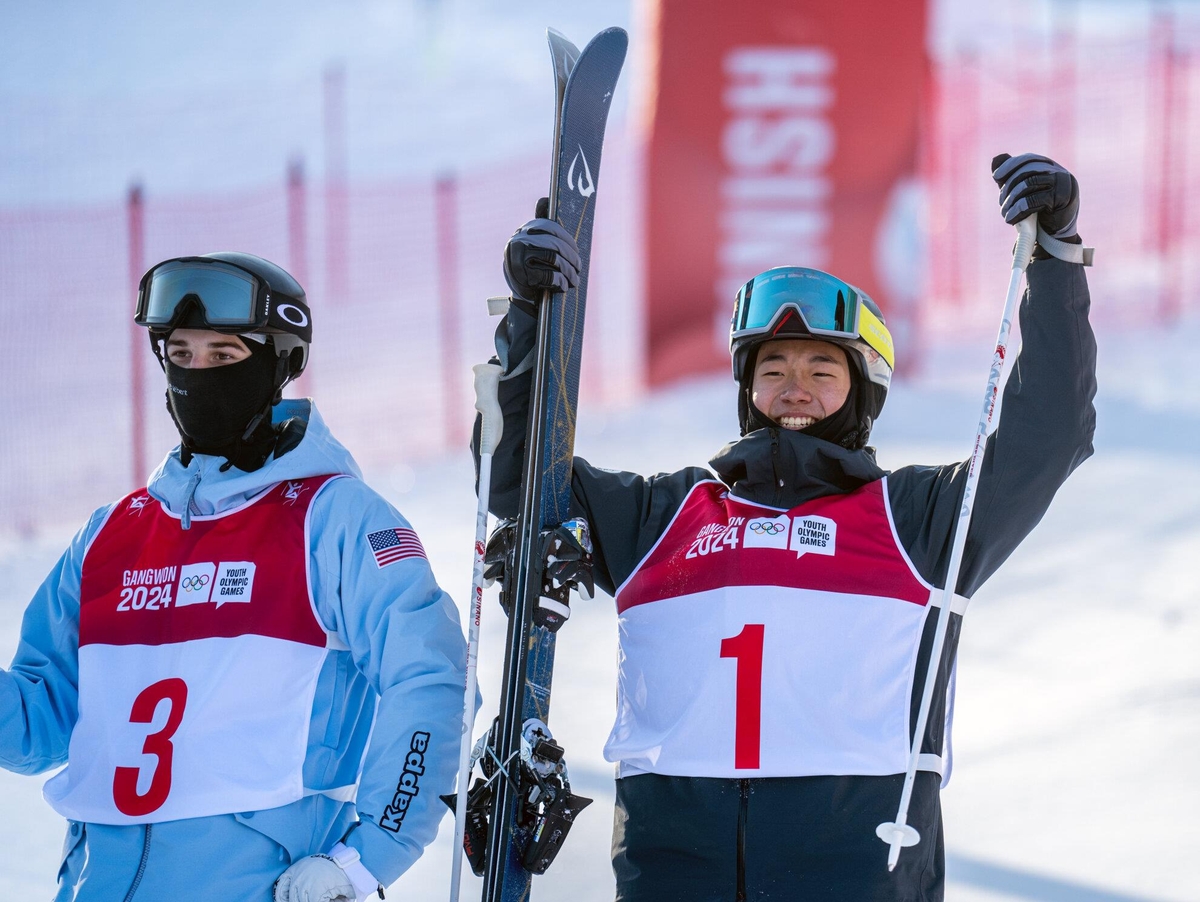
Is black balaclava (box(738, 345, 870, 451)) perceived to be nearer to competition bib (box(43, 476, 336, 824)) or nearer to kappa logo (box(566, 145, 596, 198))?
kappa logo (box(566, 145, 596, 198))

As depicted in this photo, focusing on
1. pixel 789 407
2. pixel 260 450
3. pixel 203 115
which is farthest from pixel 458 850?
pixel 203 115

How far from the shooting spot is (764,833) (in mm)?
2572

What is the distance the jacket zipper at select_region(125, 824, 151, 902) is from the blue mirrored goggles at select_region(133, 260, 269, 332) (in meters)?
0.98

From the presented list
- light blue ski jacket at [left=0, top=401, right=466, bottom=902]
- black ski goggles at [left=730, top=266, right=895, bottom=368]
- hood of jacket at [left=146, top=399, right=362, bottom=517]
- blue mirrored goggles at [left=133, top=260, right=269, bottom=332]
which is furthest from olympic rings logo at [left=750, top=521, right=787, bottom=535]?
blue mirrored goggles at [left=133, top=260, right=269, bottom=332]

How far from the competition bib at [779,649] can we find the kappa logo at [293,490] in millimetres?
707

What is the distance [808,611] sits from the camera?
270cm

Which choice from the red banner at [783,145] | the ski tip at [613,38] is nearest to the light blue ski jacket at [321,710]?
the ski tip at [613,38]

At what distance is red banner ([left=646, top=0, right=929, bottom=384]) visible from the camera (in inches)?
396

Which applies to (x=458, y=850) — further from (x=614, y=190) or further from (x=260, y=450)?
(x=614, y=190)

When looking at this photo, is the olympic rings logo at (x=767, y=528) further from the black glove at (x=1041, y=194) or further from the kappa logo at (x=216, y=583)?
the kappa logo at (x=216, y=583)

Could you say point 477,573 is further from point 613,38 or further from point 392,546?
point 613,38

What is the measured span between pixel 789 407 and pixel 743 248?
737 centimetres

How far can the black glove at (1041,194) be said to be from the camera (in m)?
2.69

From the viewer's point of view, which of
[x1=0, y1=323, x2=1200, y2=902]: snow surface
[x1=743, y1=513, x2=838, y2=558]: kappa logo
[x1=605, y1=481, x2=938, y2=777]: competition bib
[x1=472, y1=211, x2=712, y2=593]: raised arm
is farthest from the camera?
[x1=0, y1=323, x2=1200, y2=902]: snow surface
